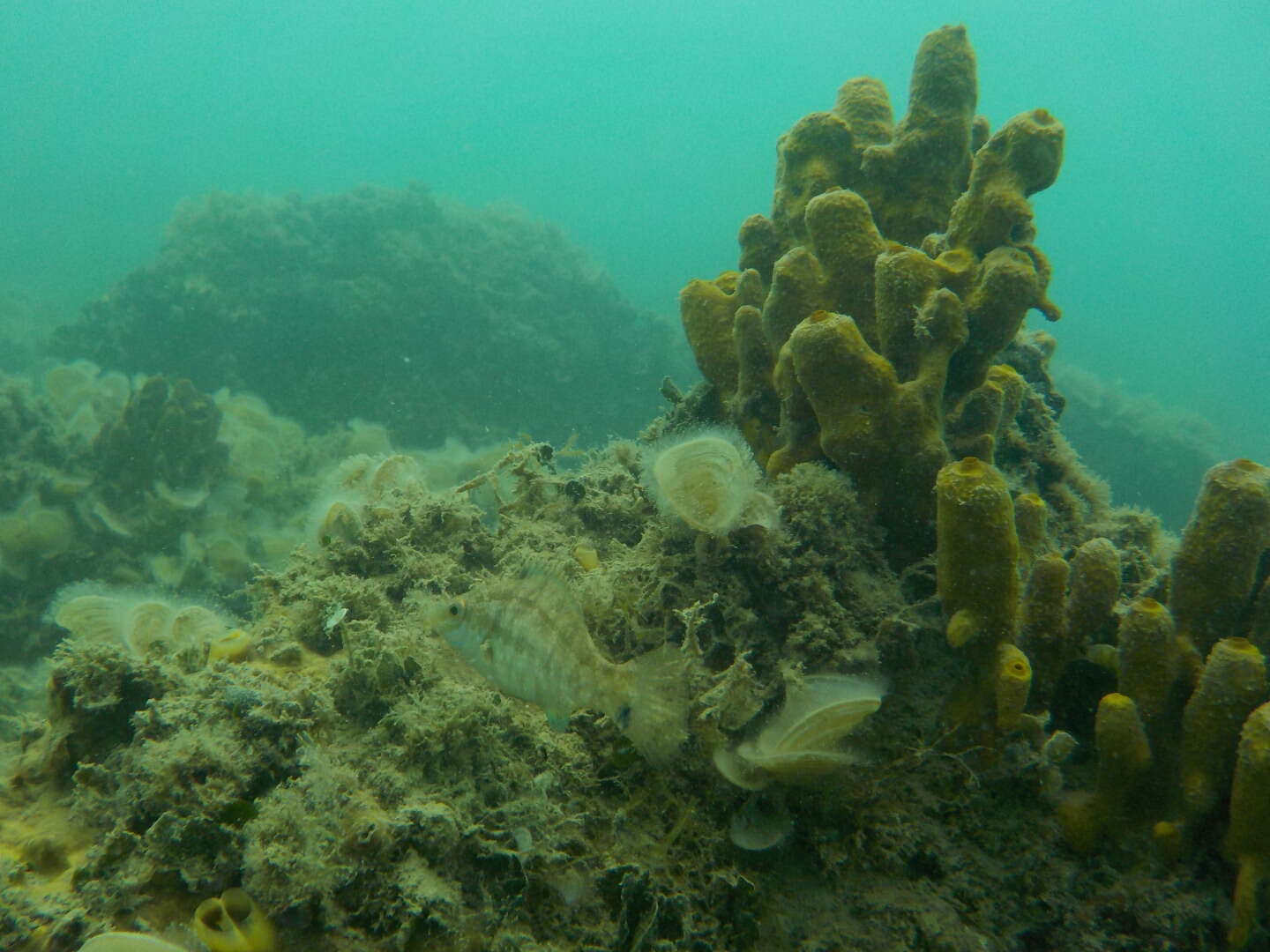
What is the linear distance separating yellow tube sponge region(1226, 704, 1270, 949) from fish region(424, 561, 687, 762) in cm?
141

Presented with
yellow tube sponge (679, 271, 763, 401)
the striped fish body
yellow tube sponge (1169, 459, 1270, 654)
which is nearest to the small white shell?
the striped fish body

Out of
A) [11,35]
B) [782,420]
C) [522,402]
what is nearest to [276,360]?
[522,402]

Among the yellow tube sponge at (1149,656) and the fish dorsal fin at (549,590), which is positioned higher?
the fish dorsal fin at (549,590)

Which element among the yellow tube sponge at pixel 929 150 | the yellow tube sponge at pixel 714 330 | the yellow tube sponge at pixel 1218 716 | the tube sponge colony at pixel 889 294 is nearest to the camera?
the yellow tube sponge at pixel 1218 716

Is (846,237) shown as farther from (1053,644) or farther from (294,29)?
(294,29)

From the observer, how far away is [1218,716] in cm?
176

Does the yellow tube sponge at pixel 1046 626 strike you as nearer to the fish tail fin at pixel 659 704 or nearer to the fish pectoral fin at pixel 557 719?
the fish tail fin at pixel 659 704

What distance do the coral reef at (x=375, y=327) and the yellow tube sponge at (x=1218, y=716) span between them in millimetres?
13017

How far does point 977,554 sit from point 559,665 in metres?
1.38

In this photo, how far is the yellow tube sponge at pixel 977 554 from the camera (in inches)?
79.4

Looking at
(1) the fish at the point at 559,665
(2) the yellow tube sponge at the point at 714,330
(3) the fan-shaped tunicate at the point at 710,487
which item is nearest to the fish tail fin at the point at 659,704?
(1) the fish at the point at 559,665

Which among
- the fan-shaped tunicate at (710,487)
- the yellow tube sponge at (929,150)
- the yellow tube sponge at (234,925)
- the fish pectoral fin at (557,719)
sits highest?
the yellow tube sponge at (929,150)

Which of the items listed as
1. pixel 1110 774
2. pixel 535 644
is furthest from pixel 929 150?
pixel 535 644

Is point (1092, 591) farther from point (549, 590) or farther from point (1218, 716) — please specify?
point (549, 590)
